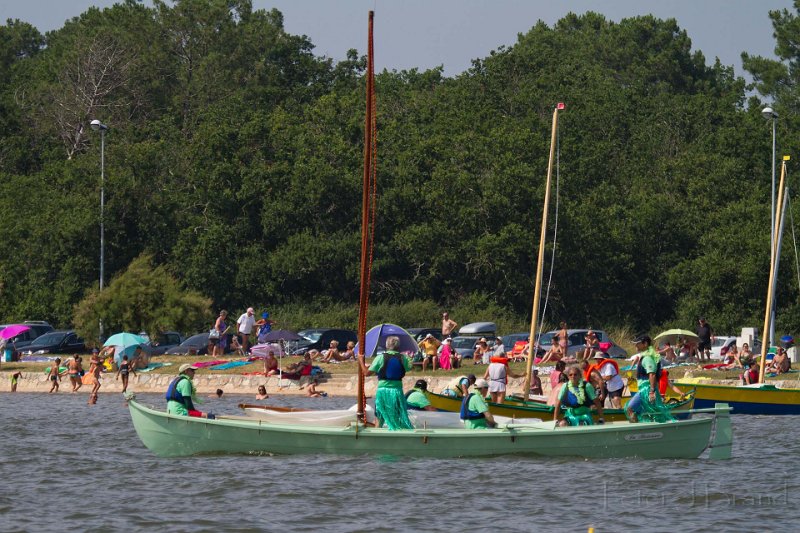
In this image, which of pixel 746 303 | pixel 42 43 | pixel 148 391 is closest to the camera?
pixel 148 391

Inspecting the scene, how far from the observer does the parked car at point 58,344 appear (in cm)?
4800

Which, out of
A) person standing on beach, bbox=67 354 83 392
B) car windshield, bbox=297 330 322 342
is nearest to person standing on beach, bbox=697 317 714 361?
car windshield, bbox=297 330 322 342

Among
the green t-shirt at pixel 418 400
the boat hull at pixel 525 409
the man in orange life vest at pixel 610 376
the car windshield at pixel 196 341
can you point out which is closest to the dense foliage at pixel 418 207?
the car windshield at pixel 196 341

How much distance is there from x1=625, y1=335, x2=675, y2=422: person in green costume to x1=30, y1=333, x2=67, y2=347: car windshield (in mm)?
31414

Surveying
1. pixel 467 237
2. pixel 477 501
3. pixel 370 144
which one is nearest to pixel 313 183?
pixel 467 237

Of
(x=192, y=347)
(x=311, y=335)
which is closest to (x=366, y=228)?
(x=311, y=335)

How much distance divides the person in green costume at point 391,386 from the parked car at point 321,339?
2224cm

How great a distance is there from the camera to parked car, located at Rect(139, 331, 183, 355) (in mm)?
46125

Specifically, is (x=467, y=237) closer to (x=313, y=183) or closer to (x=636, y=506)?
(x=313, y=183)

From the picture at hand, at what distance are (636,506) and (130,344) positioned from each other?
25.8 metres

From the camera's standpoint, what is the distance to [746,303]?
178 ft

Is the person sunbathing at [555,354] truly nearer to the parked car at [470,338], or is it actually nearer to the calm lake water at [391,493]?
the parked car at [470,338]

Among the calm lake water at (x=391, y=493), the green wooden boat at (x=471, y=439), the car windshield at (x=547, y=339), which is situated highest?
the car windshield at (x=547, y=339)

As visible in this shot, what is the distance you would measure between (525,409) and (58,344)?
27.7 meters
